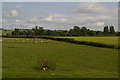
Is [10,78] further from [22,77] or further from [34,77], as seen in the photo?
[34,77]

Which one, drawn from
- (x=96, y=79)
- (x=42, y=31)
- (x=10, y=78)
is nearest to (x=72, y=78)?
(x=96, y=79)

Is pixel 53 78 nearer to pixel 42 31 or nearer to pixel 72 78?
pixel 72 78

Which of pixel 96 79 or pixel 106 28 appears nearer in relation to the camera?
pixel 96 79

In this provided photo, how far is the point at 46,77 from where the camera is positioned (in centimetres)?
1487

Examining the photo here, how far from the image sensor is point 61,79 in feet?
46.9

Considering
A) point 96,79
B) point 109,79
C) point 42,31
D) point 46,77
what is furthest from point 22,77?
point 42,31

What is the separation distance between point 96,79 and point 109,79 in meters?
1.18

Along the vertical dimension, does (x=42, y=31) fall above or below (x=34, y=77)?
above

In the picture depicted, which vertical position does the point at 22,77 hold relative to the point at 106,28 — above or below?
below

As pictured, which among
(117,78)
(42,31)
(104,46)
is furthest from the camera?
(42,31)

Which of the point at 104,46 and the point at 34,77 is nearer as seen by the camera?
the point at 34,77

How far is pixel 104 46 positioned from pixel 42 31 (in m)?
116

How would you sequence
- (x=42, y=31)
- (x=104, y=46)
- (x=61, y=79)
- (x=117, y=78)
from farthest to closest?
(x=42, y=31) < (x=104, y=46) < (x=117, y=78) < (x=61, y=79)

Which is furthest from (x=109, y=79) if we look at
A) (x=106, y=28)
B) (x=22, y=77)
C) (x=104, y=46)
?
(x=106, y=28)
